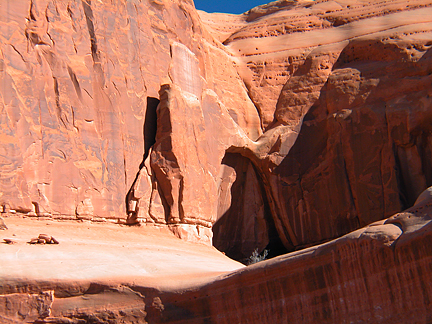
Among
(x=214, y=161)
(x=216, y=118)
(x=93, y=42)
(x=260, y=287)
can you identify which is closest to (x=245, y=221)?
(x=214, y=161)

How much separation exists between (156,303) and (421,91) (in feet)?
39.6

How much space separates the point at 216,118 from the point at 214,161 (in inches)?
61.1

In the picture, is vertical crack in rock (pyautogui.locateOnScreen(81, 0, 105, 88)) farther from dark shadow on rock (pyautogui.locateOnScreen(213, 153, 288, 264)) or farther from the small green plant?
the small green plant

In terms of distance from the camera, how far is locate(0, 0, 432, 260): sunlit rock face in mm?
12766

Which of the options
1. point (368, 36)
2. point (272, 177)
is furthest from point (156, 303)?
point (368, 36)

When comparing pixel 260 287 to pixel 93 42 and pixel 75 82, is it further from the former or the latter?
pixel 93 42

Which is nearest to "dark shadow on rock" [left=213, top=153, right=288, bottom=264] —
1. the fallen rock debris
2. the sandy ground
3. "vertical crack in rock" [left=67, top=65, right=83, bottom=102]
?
the sandy ground

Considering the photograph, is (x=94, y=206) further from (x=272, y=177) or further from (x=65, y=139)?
(x=272, y=177)

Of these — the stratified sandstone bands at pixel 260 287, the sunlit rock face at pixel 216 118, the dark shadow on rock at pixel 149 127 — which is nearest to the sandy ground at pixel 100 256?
the stratified sandstone bands at pixel 260 287

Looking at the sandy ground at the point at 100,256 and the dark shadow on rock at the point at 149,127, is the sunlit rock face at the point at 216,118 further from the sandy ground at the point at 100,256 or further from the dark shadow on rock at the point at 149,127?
the sandy ground at the point at 100,256

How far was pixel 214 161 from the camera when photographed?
16.9 metres

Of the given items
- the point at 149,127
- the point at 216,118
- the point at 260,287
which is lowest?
the point at 260,287

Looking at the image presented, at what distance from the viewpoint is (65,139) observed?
42.7 ft

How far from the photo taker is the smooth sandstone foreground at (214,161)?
26.2ft
